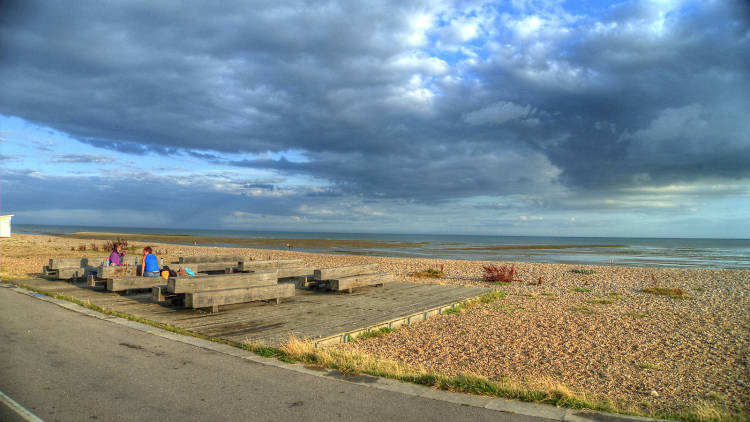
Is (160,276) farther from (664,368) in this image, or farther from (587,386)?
(664,368)

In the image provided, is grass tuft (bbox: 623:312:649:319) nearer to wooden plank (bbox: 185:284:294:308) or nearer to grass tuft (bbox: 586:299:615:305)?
grass tuft (bbox: 586:299:615:305)

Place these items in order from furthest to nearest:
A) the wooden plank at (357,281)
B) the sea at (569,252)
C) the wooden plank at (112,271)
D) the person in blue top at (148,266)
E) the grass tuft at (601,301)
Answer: the sea at (569,252) → the grass tuft at (601,301) → the wooden plank at (357,281) → the person in blue top at (148,266) → the wooden plank at (112,271)

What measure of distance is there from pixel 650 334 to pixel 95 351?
9939mm

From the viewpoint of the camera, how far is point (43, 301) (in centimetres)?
996

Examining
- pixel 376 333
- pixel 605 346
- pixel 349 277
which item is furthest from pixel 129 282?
pixel 605 346

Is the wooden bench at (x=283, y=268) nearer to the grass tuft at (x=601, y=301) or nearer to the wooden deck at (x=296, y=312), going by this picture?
the wooden deck at (x=296, y=312)

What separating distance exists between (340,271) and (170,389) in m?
7.86

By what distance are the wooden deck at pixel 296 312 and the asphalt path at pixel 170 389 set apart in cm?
123

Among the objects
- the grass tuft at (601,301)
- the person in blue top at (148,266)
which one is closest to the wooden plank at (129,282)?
the person in blue top at (148,266)

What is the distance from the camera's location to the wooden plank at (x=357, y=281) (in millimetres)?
11927

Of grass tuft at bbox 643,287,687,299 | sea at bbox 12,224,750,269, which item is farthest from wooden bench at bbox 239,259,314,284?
sea at bbox 12,224,750,269

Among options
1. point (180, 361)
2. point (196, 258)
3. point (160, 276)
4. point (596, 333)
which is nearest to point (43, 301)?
point (160, 276)

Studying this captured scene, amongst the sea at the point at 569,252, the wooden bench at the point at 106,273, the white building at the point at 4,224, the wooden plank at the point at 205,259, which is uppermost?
the white building at the point at 4,224

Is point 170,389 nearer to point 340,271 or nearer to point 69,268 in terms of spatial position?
point 340,271
